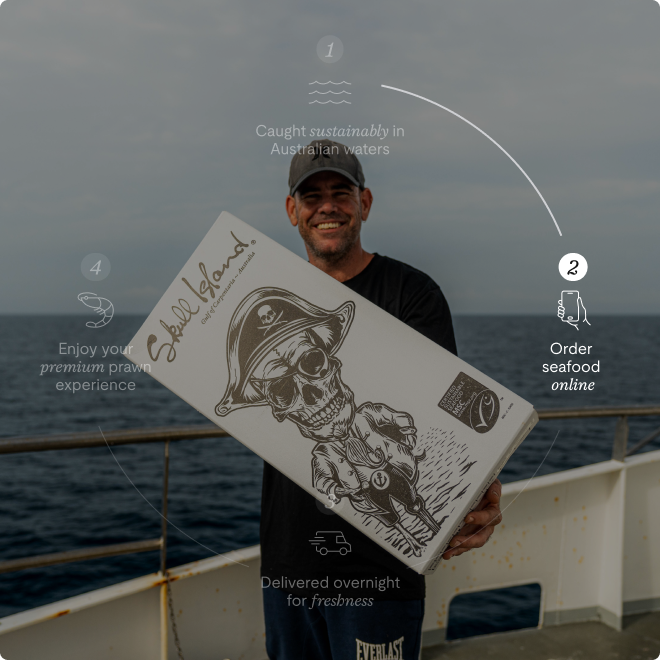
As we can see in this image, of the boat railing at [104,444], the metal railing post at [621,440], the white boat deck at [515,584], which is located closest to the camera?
the boat railing at [104,444]

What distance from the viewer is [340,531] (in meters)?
1.05

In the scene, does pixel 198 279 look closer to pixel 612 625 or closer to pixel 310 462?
pixel 310 462

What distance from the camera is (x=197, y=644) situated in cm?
160

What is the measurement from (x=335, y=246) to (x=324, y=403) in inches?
13.2

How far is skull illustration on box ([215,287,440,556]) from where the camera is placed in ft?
3.01

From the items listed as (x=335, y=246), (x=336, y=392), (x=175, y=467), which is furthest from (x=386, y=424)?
(x=175, y=467)

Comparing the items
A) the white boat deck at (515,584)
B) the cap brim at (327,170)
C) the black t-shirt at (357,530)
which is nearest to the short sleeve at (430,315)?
the black t-shirt at (357,530)

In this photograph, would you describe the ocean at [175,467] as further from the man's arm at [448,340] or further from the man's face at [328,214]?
the man's face at [328,214]

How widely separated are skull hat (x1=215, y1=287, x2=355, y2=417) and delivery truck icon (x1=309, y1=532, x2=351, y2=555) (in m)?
0.32

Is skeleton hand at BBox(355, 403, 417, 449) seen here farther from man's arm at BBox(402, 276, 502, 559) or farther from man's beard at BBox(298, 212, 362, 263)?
man's beard at BBox(298, 212, 362, 263)

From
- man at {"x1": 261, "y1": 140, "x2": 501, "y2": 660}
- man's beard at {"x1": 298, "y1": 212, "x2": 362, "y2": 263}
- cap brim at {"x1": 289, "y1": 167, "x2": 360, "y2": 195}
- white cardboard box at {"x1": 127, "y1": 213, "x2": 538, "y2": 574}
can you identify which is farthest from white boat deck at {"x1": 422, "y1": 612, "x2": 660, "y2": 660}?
cap brim at {"x1": 289, "y1": 167, "x2": 360, "y2": 195}

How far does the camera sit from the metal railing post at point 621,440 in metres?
2.09

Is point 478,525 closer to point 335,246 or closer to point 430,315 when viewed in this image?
point 430,315

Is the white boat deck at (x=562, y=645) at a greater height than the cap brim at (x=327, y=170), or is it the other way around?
the cap brim at (x=327, y=170)
